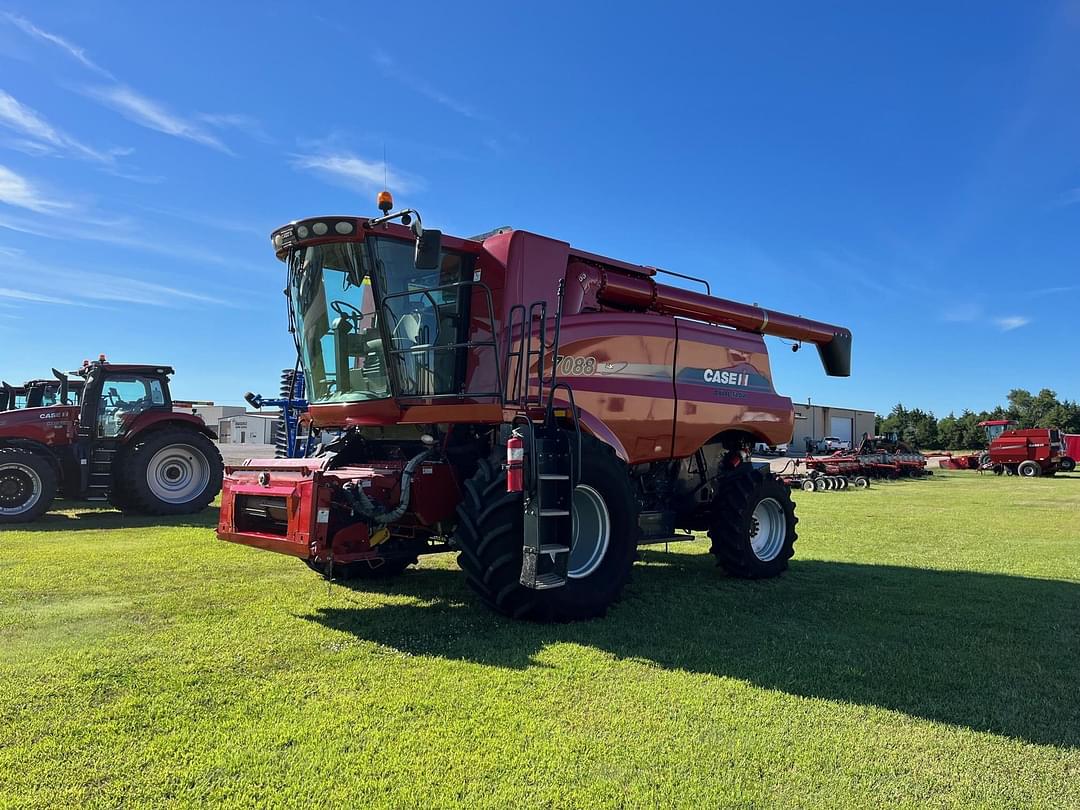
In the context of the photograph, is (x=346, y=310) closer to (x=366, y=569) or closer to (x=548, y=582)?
(x=366, y=569)

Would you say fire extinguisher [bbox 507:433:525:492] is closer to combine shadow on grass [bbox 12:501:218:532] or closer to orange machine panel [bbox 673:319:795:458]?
orange machine panel [bbox 673:319:795:458]

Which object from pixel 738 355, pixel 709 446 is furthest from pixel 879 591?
pixel 738 355

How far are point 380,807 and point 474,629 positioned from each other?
2589 mm

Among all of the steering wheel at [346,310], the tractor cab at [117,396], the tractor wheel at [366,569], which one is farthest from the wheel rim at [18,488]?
the steering wheel at [346,310]

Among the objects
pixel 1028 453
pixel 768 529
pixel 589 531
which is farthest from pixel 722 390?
pixel 1028 453

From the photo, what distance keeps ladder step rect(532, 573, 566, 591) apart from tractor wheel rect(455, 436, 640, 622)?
0.24 metres

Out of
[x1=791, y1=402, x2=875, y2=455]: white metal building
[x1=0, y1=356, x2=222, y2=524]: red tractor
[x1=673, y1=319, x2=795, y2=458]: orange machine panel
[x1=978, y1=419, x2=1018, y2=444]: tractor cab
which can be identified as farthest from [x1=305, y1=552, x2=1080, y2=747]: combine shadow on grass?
[x1=791, y1=402, x2=875, y2=455]: white metal building

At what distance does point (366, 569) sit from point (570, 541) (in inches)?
114

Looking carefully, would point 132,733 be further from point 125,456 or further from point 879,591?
point 125,456

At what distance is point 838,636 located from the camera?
5559 millimetres

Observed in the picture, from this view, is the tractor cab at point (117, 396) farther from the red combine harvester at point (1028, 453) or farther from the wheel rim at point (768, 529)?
the red combine harvester at point (1028, 453)

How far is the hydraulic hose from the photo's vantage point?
5.64m

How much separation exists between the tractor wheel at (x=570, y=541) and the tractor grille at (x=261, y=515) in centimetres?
148

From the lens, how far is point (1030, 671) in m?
4.77
